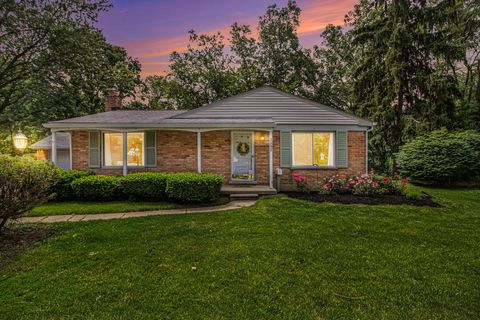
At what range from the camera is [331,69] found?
21688 millimetres

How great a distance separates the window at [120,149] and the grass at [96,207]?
116 inches

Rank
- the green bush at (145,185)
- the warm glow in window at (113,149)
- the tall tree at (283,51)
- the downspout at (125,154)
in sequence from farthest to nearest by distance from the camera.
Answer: the tall tree at (283,51) → the warm glow in window at (113,149) → the downspout at (125,154) → the green bush at (145,185)

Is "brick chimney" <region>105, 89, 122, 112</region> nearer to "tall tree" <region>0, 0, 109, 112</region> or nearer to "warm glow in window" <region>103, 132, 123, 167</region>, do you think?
"tall tree" <region>0, 0, 109, 112</region>

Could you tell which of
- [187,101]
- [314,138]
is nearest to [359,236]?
[314,138]

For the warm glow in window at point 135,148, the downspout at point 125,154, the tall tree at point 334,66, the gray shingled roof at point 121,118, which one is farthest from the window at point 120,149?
the tall tree at point 334,66

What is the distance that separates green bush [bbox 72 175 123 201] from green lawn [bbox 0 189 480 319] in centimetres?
243

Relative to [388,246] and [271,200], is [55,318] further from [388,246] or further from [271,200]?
[271,200]

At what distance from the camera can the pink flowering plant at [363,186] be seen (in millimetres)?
8555

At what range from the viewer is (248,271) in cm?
340

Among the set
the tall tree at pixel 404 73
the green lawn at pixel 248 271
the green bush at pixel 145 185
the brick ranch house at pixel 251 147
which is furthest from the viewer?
the tall tree at pixel 404 73

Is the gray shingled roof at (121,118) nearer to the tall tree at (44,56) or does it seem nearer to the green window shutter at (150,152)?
the green window shutter at (150,152)

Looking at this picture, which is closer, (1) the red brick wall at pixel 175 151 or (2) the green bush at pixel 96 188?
(2) the green bush at pixel 96 188

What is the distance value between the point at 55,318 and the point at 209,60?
875 inches

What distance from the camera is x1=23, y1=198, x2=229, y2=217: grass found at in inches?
260
